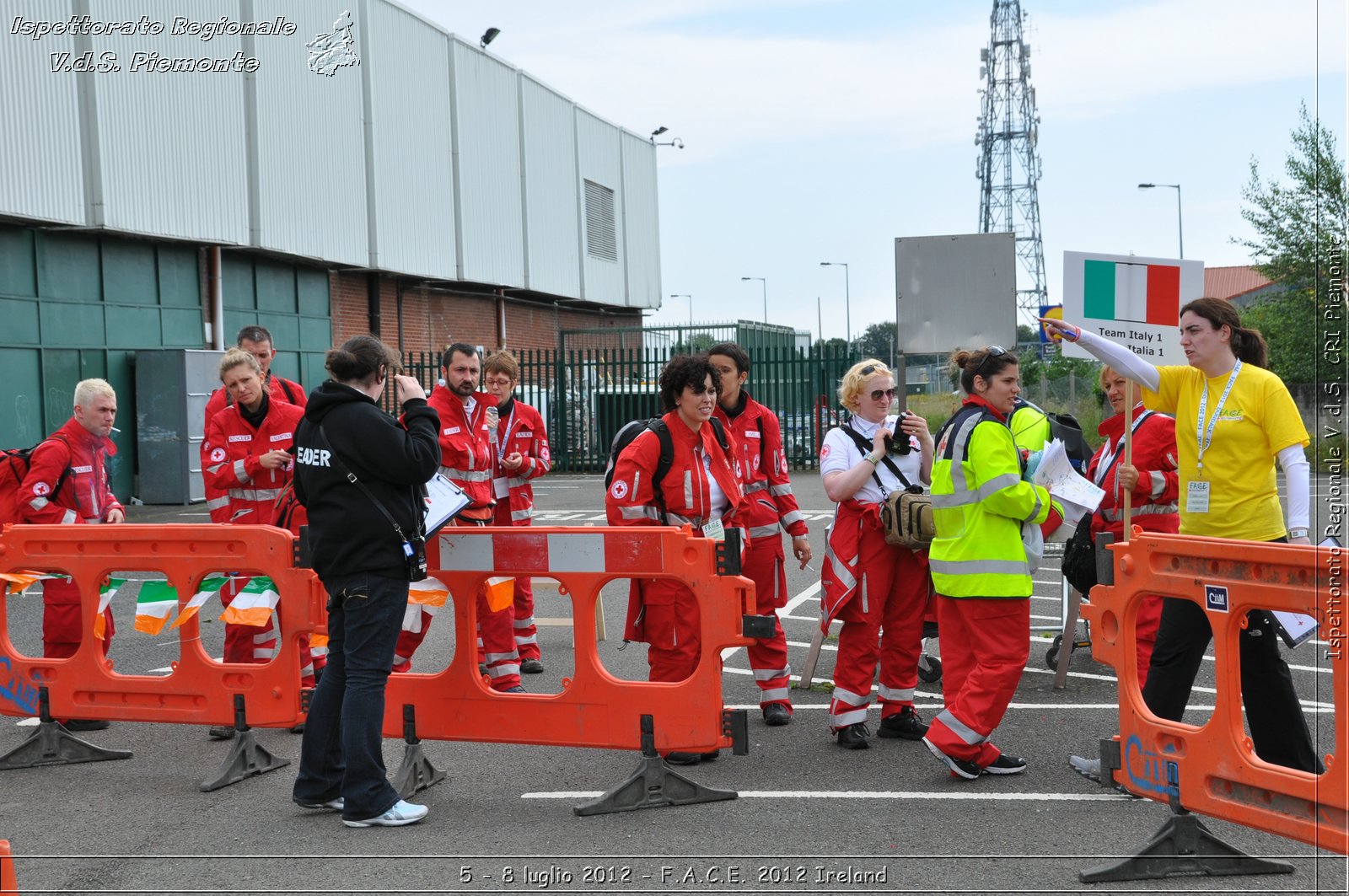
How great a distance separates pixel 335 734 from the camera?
217 inches

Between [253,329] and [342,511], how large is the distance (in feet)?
9.77

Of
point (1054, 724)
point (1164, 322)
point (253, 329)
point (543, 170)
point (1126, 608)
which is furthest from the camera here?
point (543, 170)

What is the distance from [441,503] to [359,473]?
0.60 meters

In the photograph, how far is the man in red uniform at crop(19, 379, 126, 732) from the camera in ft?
23.5

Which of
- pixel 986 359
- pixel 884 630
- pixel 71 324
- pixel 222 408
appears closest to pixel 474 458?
pixel 222 408

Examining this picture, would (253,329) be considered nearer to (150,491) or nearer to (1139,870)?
(1139,870)

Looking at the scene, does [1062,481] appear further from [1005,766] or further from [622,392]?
[622,392]

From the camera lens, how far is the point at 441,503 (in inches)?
228

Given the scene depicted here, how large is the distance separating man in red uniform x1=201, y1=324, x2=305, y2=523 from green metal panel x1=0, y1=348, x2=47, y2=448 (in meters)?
12.7

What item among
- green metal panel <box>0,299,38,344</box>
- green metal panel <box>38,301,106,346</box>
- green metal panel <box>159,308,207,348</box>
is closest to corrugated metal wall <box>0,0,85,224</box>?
green metal panel <box>0,299,38,344</box>

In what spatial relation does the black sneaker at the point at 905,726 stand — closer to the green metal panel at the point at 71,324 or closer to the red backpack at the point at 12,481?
the red backpack at the point at 12,481

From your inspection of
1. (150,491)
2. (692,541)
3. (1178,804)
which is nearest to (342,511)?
(692,541)

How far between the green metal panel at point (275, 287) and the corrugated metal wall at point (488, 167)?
601cm

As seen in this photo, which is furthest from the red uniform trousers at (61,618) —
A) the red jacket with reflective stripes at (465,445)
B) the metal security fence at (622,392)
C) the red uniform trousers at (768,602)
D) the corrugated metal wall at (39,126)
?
the metal security fence at (622,392)
